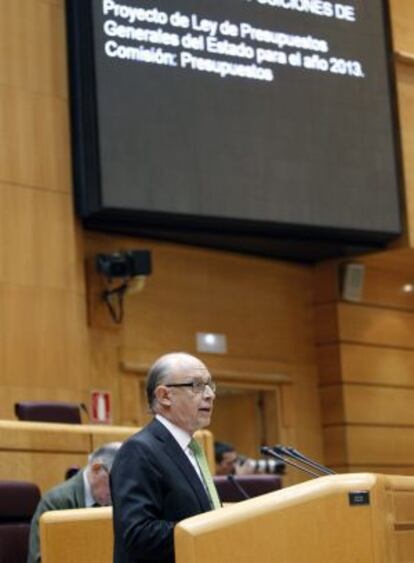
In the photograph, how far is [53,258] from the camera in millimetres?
6117

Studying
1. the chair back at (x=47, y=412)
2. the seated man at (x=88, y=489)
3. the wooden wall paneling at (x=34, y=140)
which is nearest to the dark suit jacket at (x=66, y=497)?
the seated man at (x=88, y=489)

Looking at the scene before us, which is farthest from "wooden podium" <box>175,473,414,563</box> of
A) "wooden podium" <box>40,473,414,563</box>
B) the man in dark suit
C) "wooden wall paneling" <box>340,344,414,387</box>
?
"wooden wall paneling" <box>340,344,414,387</box>

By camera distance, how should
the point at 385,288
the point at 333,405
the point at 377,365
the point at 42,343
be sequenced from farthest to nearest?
1. the point at 385,288
2. the point at 377,365
3. the point at 333,405
4. the point at 42,343

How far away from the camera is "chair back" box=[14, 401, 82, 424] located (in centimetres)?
470

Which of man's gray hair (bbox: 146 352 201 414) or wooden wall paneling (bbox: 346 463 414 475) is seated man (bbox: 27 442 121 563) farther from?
wooden wall paneling (bbox: 346 463 414 475)

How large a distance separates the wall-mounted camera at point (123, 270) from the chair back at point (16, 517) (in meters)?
2.55

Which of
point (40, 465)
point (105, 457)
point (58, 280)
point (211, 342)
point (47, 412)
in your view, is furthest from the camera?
point (211, 342)

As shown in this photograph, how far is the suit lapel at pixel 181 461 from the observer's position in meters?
2.46

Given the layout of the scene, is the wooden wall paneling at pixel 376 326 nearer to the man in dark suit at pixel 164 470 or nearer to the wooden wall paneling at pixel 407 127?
the wooden wall paneling at pixel 407 127

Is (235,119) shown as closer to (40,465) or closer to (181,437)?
(40,465)

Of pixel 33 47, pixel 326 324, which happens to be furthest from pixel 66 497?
pixel 326 324

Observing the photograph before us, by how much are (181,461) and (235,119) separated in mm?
4109

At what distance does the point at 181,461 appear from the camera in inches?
97.6

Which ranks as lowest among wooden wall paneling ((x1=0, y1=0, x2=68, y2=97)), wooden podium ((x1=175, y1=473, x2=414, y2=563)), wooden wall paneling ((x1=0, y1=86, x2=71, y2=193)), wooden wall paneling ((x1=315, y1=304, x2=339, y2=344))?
wooden podium ((x1=175, y1=473, x2=414, y2=563))
